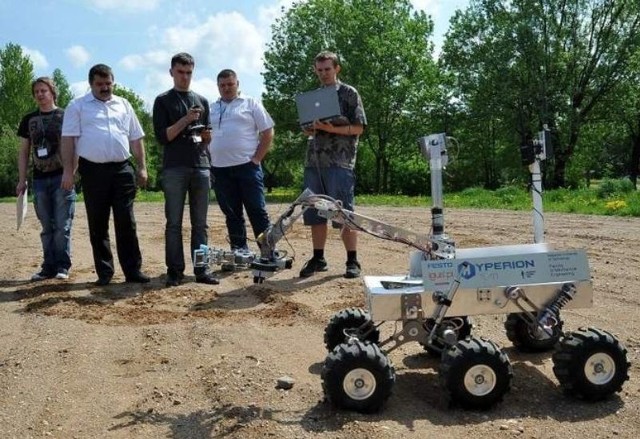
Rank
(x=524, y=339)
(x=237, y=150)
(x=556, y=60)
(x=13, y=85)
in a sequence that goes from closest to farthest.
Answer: (x=524, y=339) < (x=237, y=150) < (x=556, y=60) < (x=13, y=85)

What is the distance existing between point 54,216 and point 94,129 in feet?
3.86

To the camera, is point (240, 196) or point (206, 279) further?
point (240, 196)

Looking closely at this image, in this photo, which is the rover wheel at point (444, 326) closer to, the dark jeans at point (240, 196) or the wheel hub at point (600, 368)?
the wheel hub at point (600, 368)

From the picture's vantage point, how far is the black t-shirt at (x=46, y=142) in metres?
7.03

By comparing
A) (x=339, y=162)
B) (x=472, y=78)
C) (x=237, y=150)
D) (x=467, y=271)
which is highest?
(x=472, y=78)

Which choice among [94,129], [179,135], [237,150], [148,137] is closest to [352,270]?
[237,150]

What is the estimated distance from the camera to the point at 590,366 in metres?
3.60

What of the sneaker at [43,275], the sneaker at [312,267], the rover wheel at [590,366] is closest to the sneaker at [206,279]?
the sneaker at [312,267]

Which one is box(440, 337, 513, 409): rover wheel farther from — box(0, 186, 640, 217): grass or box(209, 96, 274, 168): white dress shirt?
box(0, 186, 640, 217): grass

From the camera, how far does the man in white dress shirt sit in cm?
659

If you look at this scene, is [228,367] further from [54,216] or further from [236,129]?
[54,216]

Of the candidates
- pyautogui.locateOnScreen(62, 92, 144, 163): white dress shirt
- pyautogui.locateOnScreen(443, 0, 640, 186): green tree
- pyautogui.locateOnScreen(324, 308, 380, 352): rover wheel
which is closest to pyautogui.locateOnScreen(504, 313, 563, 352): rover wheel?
pyautogui.locateOnScreen(324, 308, 380, 352): rover wheel

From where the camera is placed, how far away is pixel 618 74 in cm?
3316

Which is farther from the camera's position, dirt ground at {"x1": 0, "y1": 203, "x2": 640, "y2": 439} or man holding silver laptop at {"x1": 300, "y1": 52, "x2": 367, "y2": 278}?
Answer: man holding silver laptop at {"x1": 300, "y1": 52, "x2": 367, "y2": 278}
